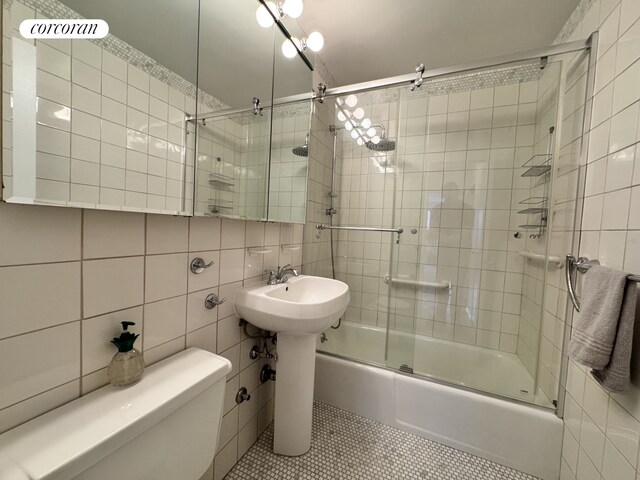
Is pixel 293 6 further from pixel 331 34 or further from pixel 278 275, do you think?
pixel 278 275

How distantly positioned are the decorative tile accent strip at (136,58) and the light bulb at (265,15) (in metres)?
0.60

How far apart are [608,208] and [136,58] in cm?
175

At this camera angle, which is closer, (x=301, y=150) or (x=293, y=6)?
(x=293, y=6)

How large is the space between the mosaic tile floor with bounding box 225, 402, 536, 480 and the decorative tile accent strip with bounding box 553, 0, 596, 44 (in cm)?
233

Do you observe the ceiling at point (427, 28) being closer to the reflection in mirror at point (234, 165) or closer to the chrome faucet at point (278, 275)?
the reflection in mirror at point (234, 165)

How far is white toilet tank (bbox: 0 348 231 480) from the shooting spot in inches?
18.0

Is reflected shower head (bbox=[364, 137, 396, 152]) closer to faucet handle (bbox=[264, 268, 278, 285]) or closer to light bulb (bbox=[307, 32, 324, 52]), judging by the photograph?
light bulb (bbox=[307, 32, 324, 52])

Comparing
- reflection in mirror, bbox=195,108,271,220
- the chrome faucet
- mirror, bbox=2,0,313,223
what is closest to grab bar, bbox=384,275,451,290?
the chrome faucet

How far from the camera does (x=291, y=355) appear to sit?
1.18m

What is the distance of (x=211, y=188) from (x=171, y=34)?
0.55m

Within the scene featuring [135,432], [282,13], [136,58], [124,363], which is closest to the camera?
[135,432]

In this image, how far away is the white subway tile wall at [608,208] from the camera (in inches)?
32.0

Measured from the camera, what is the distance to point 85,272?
0.61 m

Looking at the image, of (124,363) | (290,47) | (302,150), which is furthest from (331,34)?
(124,363)
